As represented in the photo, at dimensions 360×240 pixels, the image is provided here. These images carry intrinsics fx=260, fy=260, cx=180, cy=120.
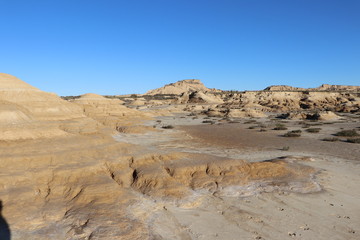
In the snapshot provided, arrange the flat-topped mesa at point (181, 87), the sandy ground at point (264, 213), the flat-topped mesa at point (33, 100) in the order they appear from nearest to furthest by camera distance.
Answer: the sandy ground at point (264, 213), the flat-topped mesa at point (33, 100), the flat-topped mesa at point (181, 87)

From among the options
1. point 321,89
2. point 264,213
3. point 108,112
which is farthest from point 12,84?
point 321,89

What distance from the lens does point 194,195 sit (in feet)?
27.3

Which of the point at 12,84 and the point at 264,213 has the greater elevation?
the point at 12,84

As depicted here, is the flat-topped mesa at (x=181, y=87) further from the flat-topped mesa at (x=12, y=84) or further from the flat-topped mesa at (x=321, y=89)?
the flat-topped mesa at (x=12, y=84)

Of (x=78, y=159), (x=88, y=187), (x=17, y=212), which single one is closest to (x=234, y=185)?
(x=88, y=187)

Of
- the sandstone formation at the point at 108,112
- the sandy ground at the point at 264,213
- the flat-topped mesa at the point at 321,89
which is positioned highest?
the flat-topped mesa at the point at 321,89

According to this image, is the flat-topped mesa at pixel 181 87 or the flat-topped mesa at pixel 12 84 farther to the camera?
the flat-topped mesa at pixel 181 87

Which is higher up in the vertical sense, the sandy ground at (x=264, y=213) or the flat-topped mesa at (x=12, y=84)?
the flat-topped mesa at (x=12, y=84)

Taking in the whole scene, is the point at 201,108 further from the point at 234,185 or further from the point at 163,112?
the point at 234,185

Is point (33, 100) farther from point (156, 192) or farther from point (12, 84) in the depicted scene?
point (156, 192)

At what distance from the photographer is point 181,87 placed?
497 ft

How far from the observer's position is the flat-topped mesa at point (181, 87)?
144 metres

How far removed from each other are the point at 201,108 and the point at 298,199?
52703 mm

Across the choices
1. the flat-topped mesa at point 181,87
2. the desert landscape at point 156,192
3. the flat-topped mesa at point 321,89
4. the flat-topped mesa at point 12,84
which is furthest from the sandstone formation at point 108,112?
the flat-topped mesa at point 321,89
